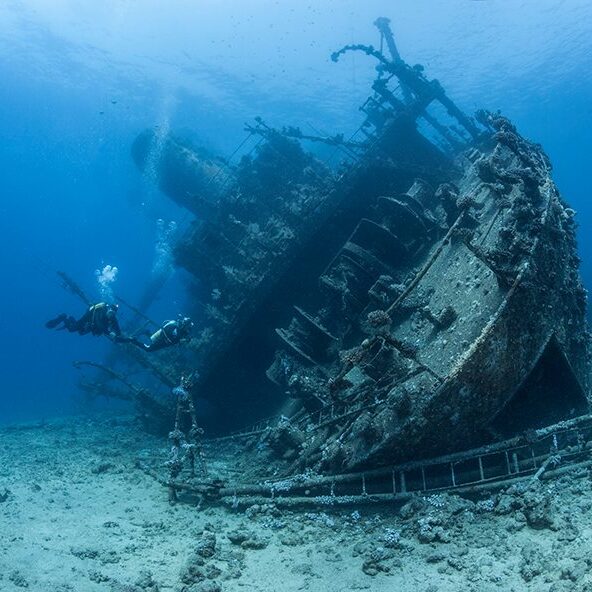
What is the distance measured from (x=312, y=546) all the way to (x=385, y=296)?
5.10 metres

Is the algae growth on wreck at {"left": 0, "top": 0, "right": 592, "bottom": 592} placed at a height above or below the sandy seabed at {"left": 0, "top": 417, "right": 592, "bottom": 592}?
above

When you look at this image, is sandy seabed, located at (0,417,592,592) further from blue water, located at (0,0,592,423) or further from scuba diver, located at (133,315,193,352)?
blue water, located at (0,0,592,423)

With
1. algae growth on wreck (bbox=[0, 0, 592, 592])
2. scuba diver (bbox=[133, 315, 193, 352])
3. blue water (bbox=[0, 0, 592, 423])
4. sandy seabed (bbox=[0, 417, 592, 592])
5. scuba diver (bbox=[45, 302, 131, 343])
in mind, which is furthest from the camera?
blue water (bbox=[0, 0, 592, 423])

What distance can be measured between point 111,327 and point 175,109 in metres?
51.8

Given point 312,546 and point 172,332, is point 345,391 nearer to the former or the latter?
point 312,546

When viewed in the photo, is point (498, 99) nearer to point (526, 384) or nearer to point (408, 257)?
point (408, 257)

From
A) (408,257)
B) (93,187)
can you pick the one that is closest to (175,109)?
(408,257)

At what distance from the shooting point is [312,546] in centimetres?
555

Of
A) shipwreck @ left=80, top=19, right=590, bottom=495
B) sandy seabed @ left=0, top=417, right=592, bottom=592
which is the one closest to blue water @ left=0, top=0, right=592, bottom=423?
shipwreck @ left=80, top=19, right=590, bottom=495

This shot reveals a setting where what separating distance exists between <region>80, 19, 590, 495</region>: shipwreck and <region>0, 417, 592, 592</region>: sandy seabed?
2.33 feet

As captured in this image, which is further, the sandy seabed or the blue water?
the blue water

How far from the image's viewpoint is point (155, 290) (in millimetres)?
33031

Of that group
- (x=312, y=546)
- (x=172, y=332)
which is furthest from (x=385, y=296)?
Answer: (x=172, y=332)

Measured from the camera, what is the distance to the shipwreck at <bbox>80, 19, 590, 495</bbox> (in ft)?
20.1
